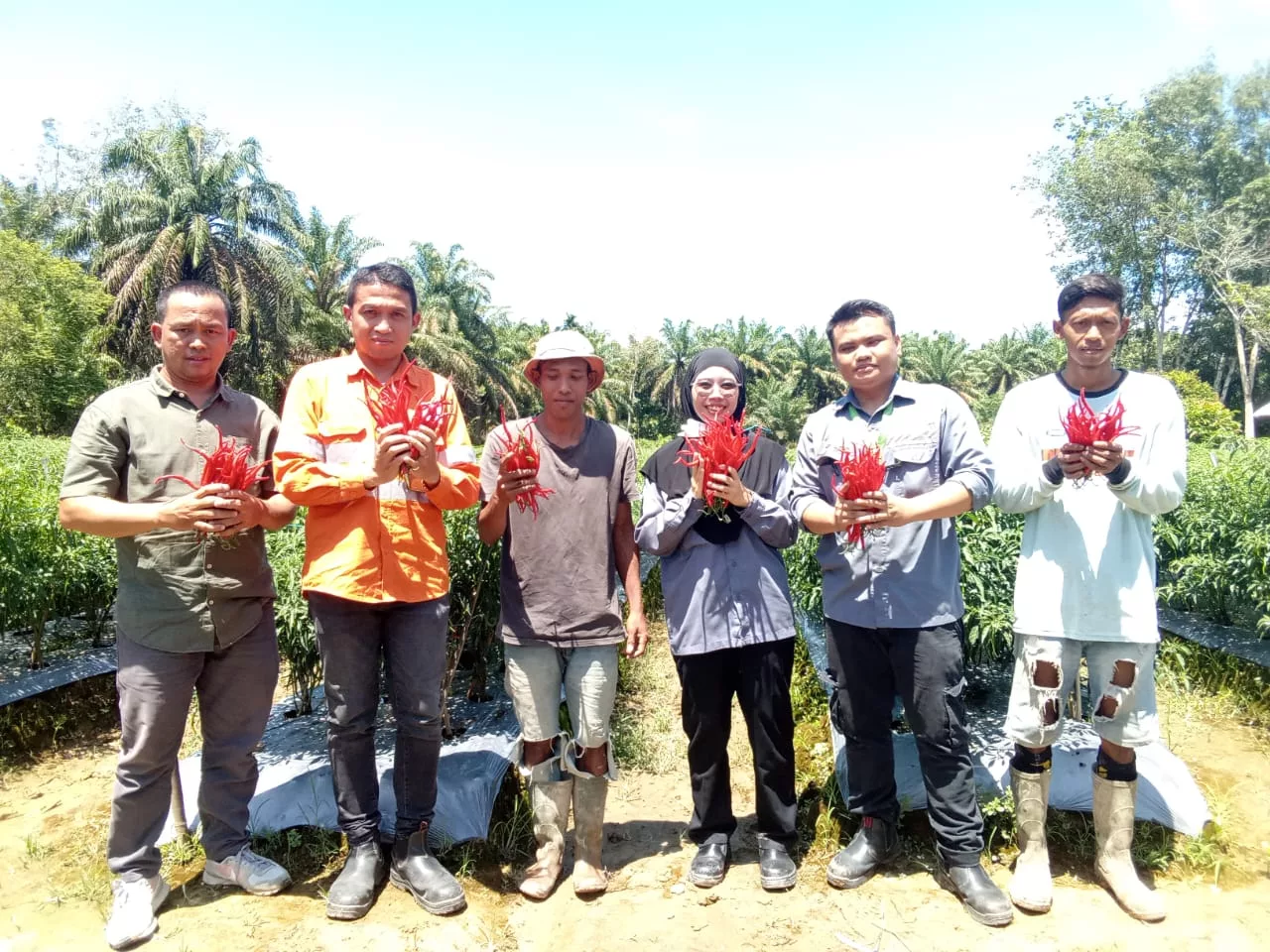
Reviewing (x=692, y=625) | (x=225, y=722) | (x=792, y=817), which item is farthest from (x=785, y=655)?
(x=225, y=722)

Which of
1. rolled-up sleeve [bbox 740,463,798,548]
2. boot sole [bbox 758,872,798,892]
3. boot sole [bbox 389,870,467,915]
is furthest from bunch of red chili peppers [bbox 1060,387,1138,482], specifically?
boot sole [bbox 389,870,467,915]

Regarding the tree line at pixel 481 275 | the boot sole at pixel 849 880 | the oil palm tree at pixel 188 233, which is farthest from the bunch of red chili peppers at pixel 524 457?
the oil palm tree at pixel 188 233

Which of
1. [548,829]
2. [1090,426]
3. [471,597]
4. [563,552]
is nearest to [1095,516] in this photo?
[1090,426]

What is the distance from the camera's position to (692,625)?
3.04 metres

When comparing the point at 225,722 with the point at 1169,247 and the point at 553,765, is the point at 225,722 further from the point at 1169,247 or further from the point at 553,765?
the point at 1169,247

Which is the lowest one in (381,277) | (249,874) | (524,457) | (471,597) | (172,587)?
(249,874)

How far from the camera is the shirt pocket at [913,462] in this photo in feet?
9.88

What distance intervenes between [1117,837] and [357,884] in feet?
9.56

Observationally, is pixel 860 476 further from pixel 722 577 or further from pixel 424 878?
pixel 424 878

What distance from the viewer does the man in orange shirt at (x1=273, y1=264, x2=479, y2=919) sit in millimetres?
2830

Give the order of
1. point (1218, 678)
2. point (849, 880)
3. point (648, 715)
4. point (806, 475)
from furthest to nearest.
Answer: point (648, 715) → point (1218, 678) → point (806, 475) → point (849, 880)

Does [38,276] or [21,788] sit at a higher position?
[38,276]

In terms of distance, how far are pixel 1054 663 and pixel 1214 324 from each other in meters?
49.5

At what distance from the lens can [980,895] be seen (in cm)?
287
